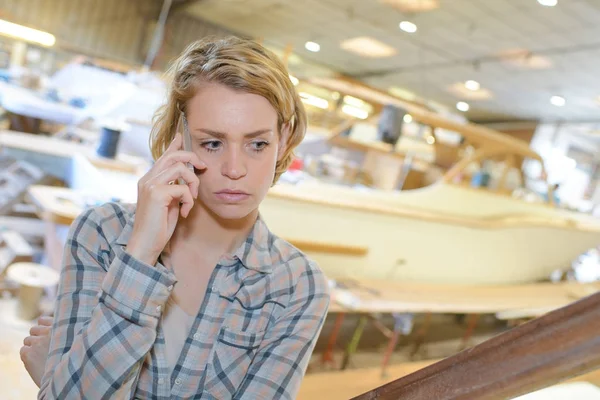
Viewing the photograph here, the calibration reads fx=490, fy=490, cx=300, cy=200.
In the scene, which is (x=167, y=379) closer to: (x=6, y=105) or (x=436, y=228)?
(x=436, y=228)

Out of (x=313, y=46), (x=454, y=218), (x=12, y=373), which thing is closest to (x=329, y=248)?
(x=454, y=218)

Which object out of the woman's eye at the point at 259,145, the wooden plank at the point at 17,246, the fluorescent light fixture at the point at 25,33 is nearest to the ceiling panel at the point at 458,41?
the fluorescent light fixture at the point at 25,33

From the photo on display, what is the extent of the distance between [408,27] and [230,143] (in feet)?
32.7

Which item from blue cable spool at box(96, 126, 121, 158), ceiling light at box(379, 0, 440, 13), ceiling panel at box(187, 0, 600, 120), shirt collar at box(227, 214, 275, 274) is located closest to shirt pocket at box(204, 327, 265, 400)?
shirt collar at box(227, 214, 275, 274)

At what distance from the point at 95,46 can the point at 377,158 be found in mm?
11172

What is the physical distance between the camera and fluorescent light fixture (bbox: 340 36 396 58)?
12.1 meters

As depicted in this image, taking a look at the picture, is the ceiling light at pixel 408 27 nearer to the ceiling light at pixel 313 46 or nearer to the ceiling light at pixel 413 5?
the ceiling light at pixel 413 5

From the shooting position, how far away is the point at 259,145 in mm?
1110

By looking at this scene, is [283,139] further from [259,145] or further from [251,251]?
[251,251]

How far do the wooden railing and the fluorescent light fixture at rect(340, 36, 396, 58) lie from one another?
1198 centimetres

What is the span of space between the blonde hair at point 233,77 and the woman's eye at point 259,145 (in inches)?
2.9

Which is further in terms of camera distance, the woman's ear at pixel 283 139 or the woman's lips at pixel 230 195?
the woman's ear at pixel 283 139

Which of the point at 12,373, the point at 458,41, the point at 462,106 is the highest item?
the point at 458,41

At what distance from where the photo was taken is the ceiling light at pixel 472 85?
42.9 ft
